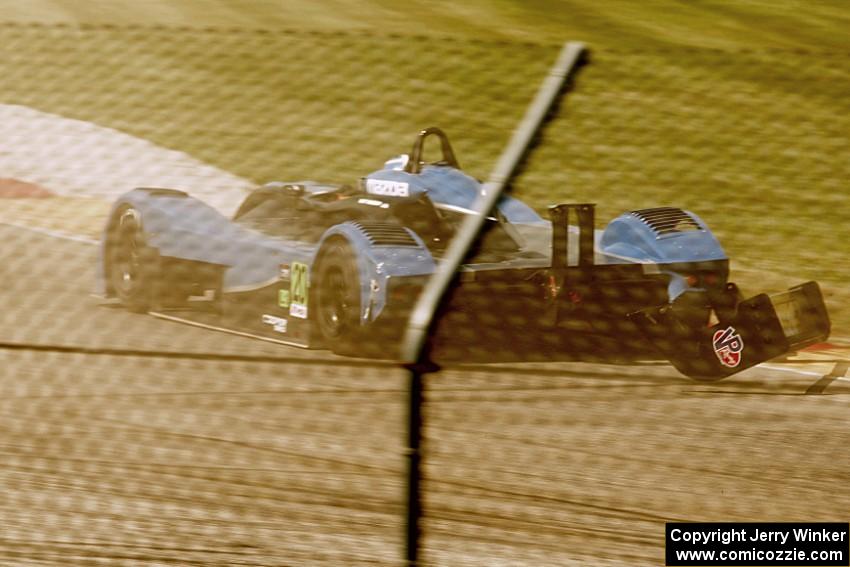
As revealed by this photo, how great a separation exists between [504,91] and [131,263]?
6.81ft

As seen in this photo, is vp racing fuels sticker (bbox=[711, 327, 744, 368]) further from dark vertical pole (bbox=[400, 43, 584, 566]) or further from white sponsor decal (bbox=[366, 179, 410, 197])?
dark vertical pole (bbox=[400, 43, 584, 566])

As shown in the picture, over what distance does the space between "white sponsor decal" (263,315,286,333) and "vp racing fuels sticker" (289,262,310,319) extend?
0.19ft

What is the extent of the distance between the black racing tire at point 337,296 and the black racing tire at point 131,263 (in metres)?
0.68

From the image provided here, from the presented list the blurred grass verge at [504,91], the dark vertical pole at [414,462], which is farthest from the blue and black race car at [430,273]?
the dark vertical pole at [414,462]

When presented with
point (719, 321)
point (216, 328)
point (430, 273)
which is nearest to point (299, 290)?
point (430, 273)

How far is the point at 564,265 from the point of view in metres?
5.39

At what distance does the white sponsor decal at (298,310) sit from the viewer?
566cm

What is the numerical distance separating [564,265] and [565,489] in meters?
1.35

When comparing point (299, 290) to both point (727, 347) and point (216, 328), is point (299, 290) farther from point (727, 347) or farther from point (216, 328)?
point (727, 347)

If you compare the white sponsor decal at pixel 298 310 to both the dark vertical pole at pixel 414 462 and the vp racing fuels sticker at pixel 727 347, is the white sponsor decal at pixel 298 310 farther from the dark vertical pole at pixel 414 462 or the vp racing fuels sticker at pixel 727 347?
the dark vertical pole at pixel 414 462

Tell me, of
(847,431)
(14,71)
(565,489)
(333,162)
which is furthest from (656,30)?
(847,431)

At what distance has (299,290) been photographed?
579 centimetres

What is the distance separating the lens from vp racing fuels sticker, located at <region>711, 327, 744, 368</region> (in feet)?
18.4

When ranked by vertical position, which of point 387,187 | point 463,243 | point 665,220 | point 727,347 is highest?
point 387,187
